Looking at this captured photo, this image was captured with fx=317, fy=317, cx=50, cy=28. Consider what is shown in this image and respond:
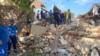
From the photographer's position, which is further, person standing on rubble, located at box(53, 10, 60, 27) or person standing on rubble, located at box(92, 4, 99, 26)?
person standing on rubble, located at box(92, 4, 99, 26)

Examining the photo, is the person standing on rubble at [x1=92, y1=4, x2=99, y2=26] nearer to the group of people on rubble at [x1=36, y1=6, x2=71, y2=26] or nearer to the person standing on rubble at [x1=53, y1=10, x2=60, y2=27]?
the group of people on rubble at [x1=36, y1=6, x2=71, y2=26]

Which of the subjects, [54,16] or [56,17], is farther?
[54,16]

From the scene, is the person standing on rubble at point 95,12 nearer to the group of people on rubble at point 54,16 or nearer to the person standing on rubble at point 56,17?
the group of people on rubble at point 54,16

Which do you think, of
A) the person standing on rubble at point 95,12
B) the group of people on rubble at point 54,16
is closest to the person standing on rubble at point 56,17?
the group of people on rubble at point 54,16

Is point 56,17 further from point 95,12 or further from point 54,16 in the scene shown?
point 95,12

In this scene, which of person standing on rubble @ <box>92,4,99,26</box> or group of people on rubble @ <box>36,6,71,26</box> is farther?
person standing on rubble @ <box>92,4,99,26</box>

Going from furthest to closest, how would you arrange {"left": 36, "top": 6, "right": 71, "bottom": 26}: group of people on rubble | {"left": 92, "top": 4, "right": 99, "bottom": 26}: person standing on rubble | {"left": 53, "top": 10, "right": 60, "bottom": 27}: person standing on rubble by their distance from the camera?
{"left": 92, "top": 4, "right": 99, "bottom": 26}: person standing on rubble → {"left": 53, "top": 10, "right": 60, "bottom": 27}: person standing on rubble → {"left": 36, "top": 6, "right": 71, "bottom": 26}: group of people on rubble

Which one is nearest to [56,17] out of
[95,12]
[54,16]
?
[54,16]

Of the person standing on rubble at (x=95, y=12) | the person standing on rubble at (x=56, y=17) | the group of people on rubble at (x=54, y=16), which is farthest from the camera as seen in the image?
the person standing on rubble at (x=95, y=12)

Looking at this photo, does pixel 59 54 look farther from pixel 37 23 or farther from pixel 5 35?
pixel 37 23

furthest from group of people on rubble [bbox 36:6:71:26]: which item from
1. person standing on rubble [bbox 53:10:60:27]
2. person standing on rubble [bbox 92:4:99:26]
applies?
person standing on rubble [bbox 92:4:99:26]

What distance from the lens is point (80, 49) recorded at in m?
13.0

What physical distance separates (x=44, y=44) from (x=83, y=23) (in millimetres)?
6367

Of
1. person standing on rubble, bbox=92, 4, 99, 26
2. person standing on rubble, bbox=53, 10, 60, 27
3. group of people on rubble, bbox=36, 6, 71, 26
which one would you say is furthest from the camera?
person standing on rubble, bbox=92, 4, 99, 26
